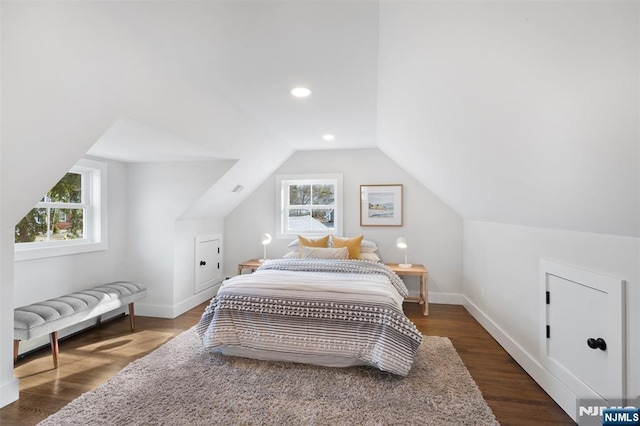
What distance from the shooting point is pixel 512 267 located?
2.68 meters

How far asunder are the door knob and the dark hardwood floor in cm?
52

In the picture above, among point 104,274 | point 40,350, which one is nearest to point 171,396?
point 40,350

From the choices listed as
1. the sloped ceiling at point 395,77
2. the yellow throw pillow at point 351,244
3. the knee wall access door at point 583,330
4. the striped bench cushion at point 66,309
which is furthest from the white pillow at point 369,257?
the striped bench cushion at point 66,309

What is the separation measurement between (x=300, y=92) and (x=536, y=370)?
269cm

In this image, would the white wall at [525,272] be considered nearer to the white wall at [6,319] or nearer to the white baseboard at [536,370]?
the white baseboard at [536,370]

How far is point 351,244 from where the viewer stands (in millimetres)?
3977

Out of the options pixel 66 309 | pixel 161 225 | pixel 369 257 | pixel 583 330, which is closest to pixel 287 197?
pixel 369 257

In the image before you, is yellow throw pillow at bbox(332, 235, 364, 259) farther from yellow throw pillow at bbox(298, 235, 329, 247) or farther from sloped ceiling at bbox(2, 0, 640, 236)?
sloped ceiling at bbox(2, 0, 640, 236)

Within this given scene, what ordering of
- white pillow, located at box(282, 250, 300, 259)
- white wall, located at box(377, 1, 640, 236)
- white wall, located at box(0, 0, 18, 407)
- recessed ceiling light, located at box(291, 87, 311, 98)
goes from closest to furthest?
white wall, located at box(377, 1, 640, 236)
white wall, located at box(0, 0, 18, 407)
recessed ceiling light, located at box(291, 87, 311, 98)
white pillow, located at box(282, 250, 300, 259)

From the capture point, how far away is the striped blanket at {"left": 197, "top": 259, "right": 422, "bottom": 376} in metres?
2.29

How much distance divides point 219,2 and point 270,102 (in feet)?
3.77

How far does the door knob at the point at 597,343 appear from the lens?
1.60m

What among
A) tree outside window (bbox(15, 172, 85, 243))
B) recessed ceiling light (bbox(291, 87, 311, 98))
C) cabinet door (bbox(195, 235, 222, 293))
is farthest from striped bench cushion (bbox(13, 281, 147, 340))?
recessed ceiling light (bbox(291, 87, 311, 98))

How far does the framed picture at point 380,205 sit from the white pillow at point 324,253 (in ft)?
2.54
